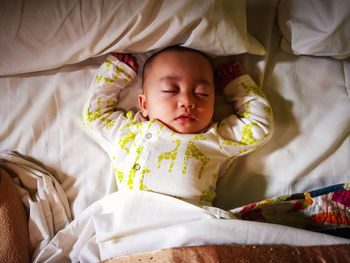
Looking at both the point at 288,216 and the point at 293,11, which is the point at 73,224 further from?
the point at 293,11

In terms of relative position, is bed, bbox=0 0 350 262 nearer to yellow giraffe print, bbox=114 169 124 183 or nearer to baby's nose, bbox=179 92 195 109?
yellow giraffe print, bbox=114 169 124 183

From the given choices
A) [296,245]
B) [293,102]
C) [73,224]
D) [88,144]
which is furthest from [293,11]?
[73,224]

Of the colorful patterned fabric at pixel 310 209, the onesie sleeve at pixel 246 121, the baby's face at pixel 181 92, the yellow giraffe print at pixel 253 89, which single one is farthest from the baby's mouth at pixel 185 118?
the colorful patterned fabric at pixel 310 209

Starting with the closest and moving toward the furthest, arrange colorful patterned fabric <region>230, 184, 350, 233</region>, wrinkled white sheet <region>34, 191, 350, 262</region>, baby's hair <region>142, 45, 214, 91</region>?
wrinkled white sheet <region>34, 191, 350, 262</region> < colorful patterned fabric <region>230, 184, 350, 233</region> < baby's hair <region>142, 45, 214, 91</region>

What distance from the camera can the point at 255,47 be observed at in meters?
1.04

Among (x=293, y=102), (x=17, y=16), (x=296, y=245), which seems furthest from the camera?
(x=293, y=102)

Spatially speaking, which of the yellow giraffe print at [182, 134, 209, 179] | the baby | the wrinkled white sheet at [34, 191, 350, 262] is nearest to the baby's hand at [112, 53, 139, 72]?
the baby

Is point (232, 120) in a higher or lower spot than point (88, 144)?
higher

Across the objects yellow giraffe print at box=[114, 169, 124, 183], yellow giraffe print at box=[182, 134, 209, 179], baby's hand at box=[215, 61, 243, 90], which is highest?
baby's hand at box=[215, 61, 243, 90]

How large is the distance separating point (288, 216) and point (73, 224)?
766mm

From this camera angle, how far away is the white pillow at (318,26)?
0.95m

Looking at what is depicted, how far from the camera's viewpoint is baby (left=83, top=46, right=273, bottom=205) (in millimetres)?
964

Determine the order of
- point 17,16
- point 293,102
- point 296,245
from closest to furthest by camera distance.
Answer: point 296,245
point 17,16
point 293,102

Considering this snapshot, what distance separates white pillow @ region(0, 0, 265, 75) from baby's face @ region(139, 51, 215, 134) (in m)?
0.07
